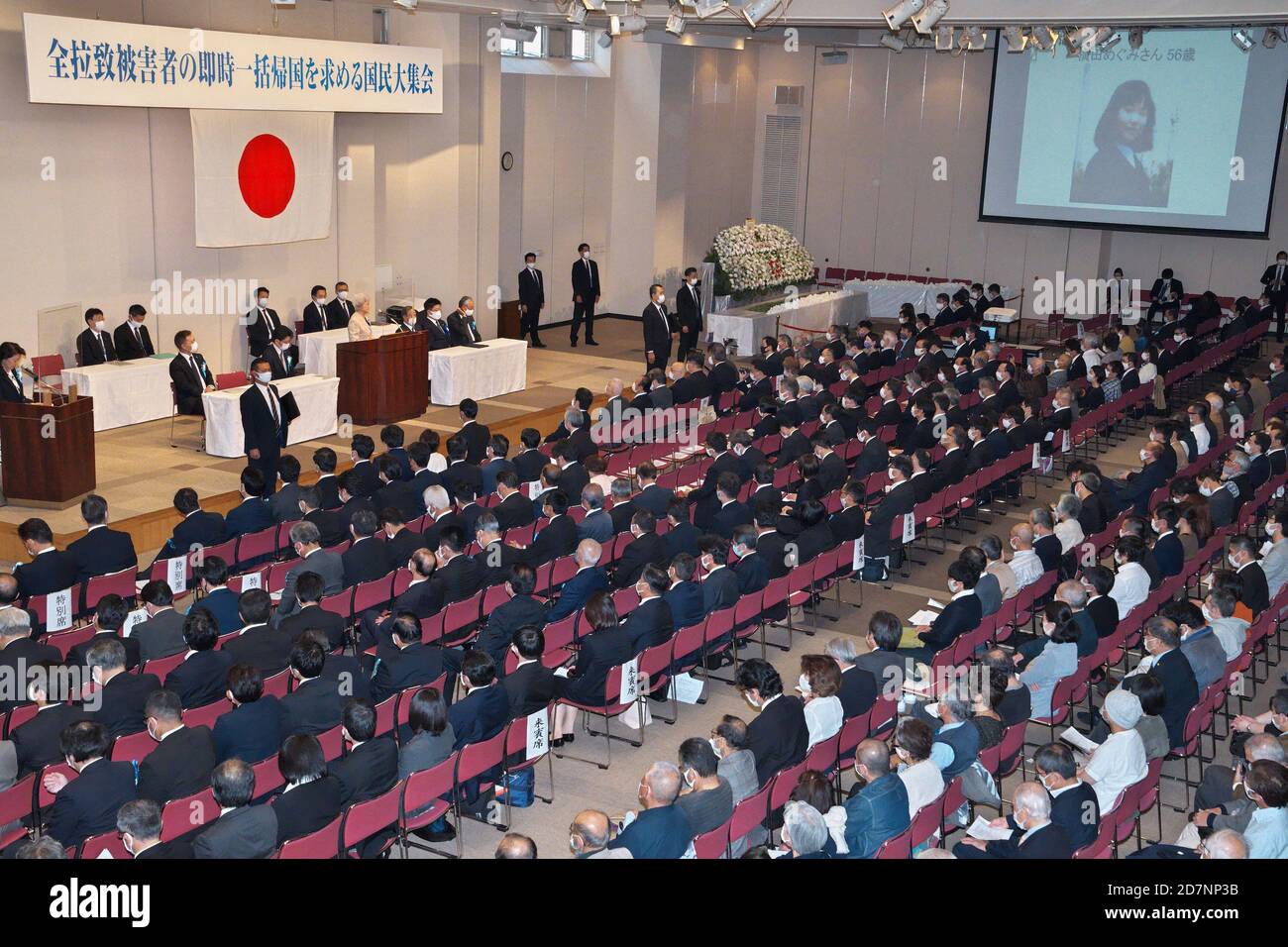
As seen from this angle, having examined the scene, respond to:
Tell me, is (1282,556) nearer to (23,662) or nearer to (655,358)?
(23,662)

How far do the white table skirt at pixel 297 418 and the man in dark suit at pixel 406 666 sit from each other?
21.1 feet

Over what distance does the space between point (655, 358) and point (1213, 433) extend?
7.42m

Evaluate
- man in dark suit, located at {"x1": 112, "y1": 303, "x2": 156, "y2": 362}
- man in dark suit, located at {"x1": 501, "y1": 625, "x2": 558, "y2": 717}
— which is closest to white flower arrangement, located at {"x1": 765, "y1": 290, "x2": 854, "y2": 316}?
man in dark suit, located at {"x1": 112, "y1": 303, "x2": 156, "y2": 362}

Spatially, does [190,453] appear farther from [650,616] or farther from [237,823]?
[237,823]

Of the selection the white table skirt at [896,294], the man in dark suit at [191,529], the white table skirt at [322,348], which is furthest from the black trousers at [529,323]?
the man in dark suit at [191,529]

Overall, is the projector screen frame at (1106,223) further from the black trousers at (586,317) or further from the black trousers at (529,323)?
the black trousers at (529,323)

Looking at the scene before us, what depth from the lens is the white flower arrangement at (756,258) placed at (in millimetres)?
21641

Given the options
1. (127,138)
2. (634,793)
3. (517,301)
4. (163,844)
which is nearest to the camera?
(163,844)

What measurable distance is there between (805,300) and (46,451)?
13420 millimetres

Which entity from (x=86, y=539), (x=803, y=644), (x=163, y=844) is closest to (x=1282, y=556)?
(x=803, y=644)

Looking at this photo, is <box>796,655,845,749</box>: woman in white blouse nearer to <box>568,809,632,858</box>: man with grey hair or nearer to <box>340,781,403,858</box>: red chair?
<box>568,809,632,858</box>: man with grey hair

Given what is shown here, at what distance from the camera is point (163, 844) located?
18.1ft

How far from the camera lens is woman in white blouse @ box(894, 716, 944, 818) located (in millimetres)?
6336

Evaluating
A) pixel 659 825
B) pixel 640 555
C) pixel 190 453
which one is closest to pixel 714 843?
pixel 659 825
